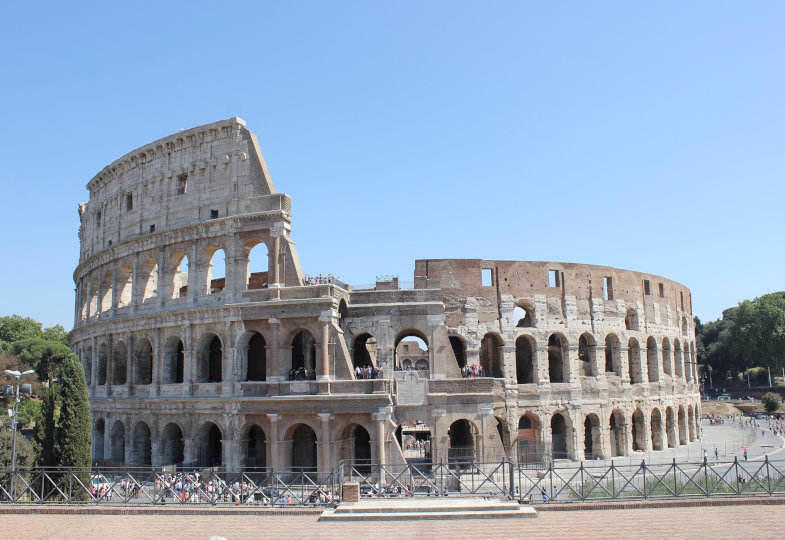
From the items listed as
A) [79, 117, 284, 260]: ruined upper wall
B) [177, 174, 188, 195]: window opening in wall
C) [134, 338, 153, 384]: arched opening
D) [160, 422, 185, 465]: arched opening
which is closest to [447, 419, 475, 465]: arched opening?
[160, 422, 185, 465]: arched opening

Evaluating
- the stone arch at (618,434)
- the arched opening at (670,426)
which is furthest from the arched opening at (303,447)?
the arched opening at (670,426)

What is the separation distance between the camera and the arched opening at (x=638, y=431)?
35.6m

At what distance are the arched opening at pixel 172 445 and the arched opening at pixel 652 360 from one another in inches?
1045

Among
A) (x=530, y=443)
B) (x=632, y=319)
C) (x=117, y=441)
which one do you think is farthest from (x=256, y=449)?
(x=632, y=319)

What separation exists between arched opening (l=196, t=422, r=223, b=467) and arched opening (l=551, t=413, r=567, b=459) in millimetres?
16203

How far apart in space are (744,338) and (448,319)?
55.4 metres

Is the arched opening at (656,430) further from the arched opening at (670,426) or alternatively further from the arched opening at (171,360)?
the arched opening at (171,360)

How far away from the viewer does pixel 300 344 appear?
29.9 meters

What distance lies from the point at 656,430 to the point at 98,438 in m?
31.0

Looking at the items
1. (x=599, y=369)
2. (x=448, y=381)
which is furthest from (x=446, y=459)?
(x=599, y=369)

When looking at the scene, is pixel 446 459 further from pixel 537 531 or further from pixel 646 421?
pixel 646 421

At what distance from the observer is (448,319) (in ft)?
101

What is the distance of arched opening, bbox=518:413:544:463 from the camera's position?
30453 millimetres

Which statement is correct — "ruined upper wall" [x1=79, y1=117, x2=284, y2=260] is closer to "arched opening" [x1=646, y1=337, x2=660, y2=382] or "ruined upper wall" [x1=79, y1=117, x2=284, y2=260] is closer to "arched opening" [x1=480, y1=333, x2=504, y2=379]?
"arched opening" [x1=480, y1=333, x2=504, y2=379]
